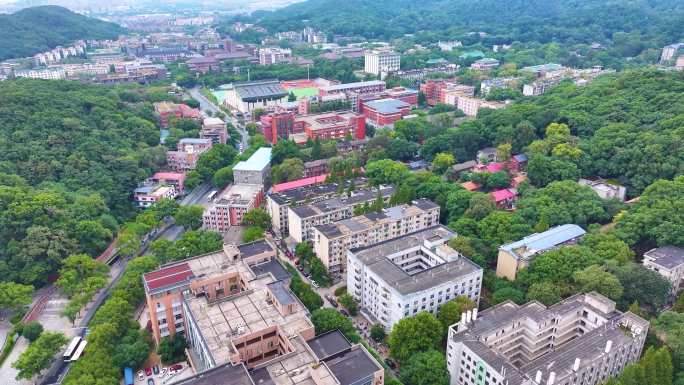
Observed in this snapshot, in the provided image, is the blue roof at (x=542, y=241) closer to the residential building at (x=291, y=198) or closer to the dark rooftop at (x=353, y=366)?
the dark rooftop at (x=353, y=366)

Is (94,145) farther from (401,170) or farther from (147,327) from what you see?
(401,170)

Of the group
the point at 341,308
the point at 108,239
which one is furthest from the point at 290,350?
the point at 108,239

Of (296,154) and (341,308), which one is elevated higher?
(296,154)

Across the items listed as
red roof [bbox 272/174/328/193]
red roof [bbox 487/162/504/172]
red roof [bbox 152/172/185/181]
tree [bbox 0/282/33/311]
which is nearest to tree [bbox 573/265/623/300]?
red roof [bbox 487/162/504/172]

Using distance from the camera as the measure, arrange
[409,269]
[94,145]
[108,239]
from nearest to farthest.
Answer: [409,269] < [108,239] < [94,145]

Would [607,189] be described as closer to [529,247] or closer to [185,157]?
[529,247]

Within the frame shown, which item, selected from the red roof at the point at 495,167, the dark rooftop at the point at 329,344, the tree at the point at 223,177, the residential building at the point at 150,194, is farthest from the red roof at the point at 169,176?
the dark rooftop at the point at 329,344

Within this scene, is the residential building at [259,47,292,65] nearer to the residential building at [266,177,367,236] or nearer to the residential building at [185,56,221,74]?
the residential building at [185,56,221,74]
